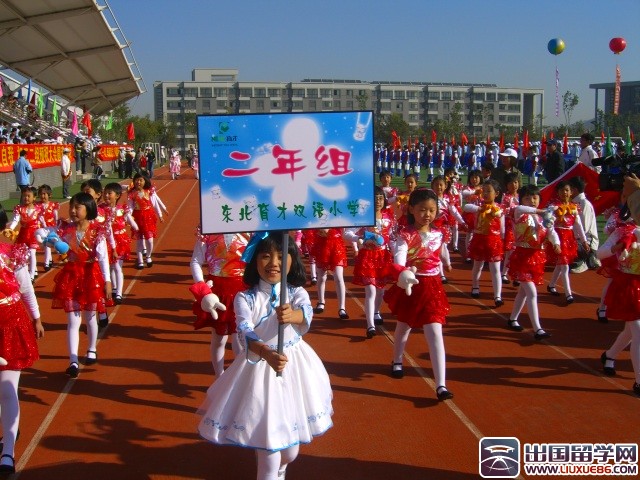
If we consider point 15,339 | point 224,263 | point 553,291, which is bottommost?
point 553,291

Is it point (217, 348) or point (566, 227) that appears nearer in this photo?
point (217, 348)

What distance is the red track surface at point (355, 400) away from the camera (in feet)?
16.1

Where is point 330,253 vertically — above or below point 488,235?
below

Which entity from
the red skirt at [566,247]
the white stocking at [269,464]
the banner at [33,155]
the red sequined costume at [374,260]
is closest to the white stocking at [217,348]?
the white stocking at [269,464]

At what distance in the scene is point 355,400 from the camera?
6129 millimetres

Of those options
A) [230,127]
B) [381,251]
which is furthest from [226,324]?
[381,251]

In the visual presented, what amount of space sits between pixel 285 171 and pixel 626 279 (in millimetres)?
3895

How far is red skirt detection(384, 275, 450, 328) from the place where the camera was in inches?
239

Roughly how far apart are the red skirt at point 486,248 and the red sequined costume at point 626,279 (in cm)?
334

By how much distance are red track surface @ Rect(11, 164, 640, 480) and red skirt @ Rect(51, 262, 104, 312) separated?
72 centimetres

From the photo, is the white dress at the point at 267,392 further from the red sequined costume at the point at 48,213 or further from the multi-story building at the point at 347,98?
the multi-story building at the point at 347,98

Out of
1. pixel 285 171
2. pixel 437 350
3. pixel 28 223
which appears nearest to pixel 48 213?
pixel 28 223

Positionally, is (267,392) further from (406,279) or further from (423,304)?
(423,304)

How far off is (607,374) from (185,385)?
4199 mm
